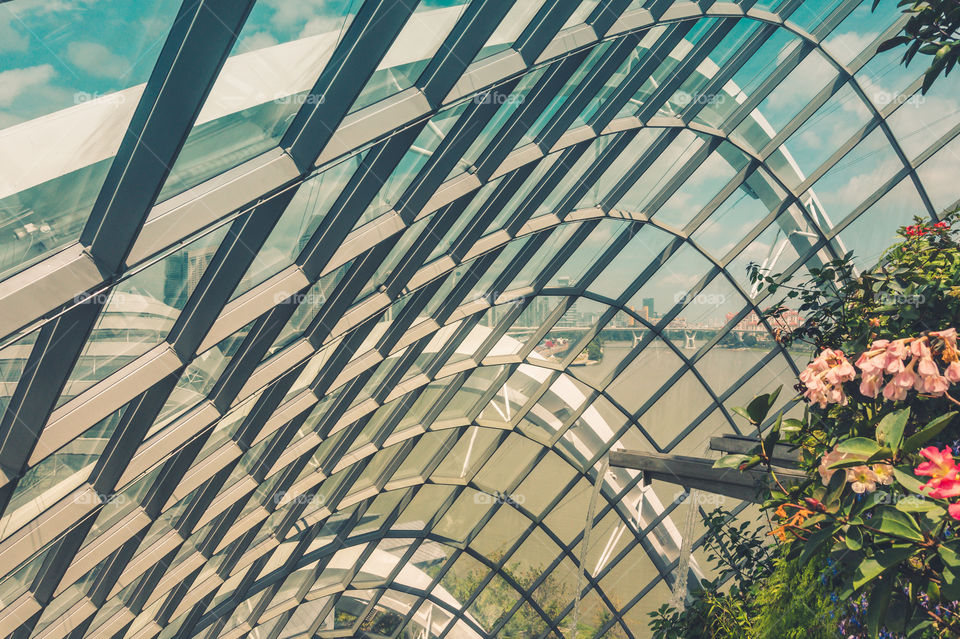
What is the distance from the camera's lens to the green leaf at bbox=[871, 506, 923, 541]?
247 centimetres

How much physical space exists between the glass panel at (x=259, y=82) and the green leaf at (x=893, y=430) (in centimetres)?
562

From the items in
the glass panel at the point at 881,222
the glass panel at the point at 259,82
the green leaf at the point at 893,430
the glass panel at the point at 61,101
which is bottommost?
the green leaf at the point at 893,430

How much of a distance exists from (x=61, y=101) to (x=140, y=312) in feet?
10.4

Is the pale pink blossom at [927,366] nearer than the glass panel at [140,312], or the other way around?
the pale pink blossom at [927,366]

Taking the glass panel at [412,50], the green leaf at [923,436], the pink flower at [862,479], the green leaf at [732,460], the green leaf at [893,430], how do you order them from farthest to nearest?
the glass panel at [412,50] → the green leaf at [732,460] → the pink flower at [862,479] → the green leaf at [893,430] → the green leaf at [923,436]

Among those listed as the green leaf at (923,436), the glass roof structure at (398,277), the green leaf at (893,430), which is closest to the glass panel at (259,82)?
the glass roof structure at (398,277)

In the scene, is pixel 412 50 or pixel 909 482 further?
pixel 412 50

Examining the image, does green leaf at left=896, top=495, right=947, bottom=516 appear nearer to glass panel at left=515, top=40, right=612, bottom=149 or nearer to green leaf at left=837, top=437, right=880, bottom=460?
green leaf at left=837, top=437, right=880, bottom=460

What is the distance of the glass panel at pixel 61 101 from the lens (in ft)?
14.4

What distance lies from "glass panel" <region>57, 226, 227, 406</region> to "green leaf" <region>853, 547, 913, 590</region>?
6.95 meters

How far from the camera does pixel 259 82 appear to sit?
19.3 feet

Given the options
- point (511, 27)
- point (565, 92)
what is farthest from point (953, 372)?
point (565, 92)

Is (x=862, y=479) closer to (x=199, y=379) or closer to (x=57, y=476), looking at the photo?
(x=199, y=379)

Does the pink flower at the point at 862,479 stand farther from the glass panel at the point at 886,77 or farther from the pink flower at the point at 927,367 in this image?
the glass panel at the point at 886,77
